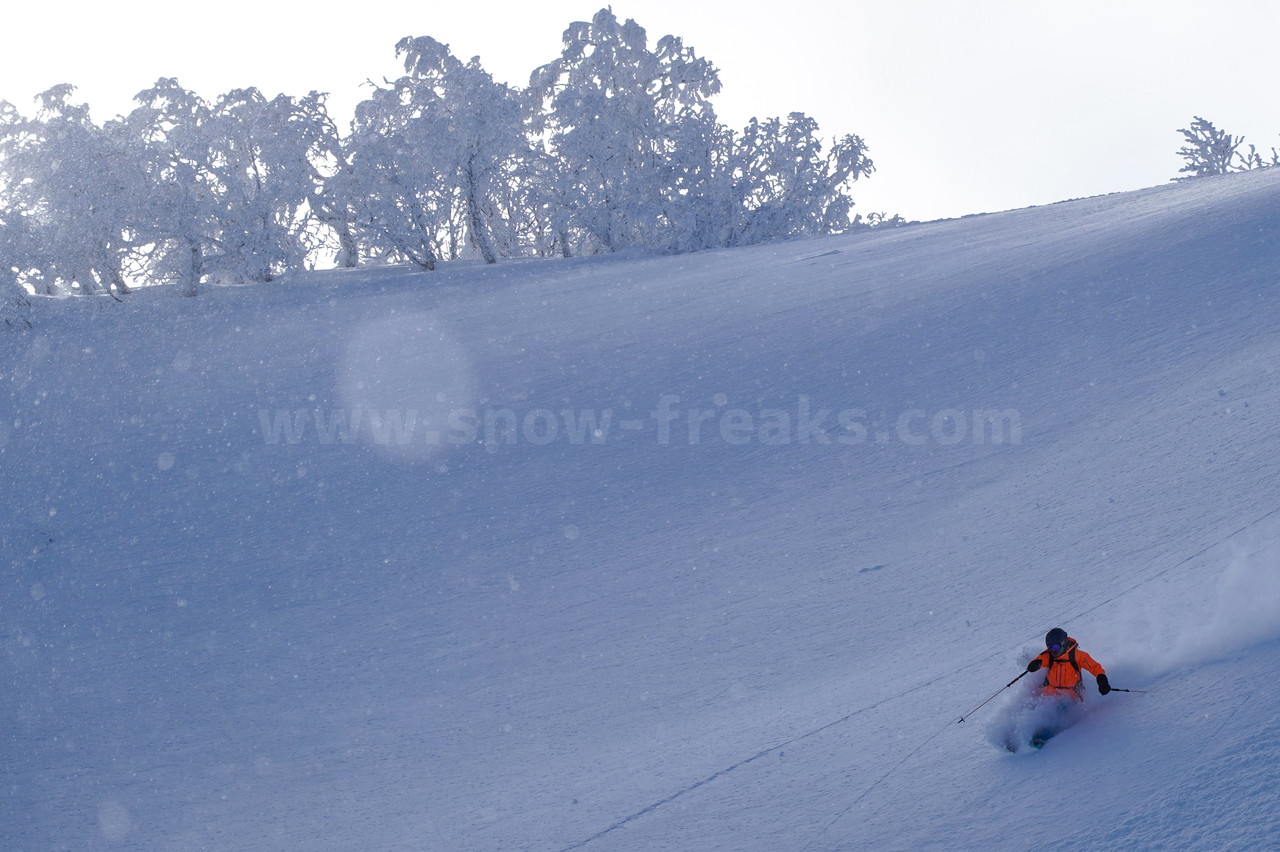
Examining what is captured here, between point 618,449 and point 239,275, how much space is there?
14635 mm

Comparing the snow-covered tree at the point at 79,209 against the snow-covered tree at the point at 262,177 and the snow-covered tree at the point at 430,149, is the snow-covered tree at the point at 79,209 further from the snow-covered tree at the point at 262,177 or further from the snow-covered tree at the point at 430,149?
the snow-covered tree at the point at 430,149

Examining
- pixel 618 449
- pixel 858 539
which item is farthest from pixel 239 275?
pixel 858 539

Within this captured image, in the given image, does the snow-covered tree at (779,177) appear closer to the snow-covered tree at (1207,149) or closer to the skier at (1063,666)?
the snow-covered tree at (1207,149)

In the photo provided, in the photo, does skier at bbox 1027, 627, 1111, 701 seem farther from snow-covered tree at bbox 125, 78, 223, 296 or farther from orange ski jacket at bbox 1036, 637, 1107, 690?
snow-covered tree at bbox 125, 78, 223, 296

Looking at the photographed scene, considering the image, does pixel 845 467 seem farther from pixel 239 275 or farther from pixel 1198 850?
pixel 239 275

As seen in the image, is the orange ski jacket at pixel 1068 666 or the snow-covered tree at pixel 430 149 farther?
the snow-covered tree at pixel 430 149

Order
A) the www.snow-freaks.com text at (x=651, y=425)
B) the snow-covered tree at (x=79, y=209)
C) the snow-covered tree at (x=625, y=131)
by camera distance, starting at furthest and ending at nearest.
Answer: the snow-covered tree at (x=625, y=131), the snow-covered tree at (x=79, y=209), the www.snow-freaks.com text at (x=651, y=425)

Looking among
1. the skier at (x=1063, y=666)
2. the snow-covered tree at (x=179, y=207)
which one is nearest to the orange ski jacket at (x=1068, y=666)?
the skier at (x=1063, y=666)

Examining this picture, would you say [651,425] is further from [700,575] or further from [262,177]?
[262,177]

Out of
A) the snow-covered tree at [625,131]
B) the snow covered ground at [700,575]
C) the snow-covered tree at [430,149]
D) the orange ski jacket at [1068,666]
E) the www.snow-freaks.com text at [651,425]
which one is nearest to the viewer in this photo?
the orange ski jacket at [1068,666]

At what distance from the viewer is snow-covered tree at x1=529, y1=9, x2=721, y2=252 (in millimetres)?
23656

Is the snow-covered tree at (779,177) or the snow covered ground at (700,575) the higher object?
the snow-covered tree at (779,177)

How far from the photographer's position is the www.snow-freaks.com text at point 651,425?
8938mm

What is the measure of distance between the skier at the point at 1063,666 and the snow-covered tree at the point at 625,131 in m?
20.1
